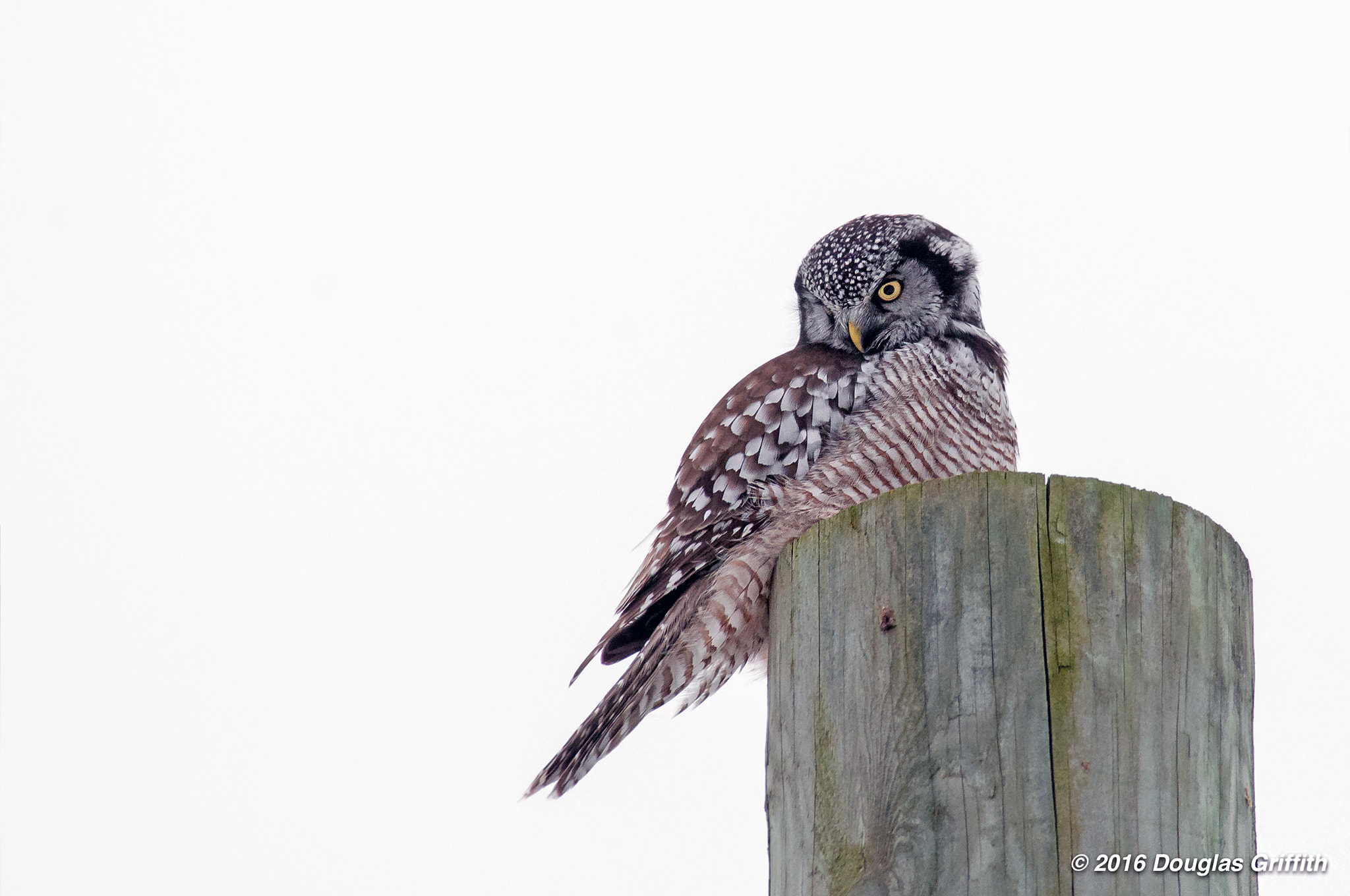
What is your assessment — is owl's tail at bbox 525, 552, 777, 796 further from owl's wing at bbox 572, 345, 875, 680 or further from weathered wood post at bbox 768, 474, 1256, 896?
weathered wood post at bbox 768, 474, 1256, 896

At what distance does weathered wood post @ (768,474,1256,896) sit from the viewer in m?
2.26

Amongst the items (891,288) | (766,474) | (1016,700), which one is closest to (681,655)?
(766,474)

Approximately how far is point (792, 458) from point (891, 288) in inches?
48.9

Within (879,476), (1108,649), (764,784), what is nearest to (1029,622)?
(1108,649)

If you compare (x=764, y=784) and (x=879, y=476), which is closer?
(x=764, y=784)

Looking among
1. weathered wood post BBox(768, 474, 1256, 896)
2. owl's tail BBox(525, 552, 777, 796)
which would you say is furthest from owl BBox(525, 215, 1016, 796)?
weathered wood post BBox(768, 474, 1256, 896)

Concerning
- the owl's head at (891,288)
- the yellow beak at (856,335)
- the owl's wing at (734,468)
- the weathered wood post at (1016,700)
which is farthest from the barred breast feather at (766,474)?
the weathered wood post at (1016,700)

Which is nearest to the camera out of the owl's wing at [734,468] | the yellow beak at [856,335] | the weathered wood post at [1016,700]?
the weathered wood post at [1016,700]

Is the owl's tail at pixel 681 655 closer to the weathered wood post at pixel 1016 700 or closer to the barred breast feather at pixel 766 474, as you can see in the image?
the barred breast feather at pixel 766 474

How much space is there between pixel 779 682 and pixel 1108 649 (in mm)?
685

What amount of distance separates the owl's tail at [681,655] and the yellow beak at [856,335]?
146 cm

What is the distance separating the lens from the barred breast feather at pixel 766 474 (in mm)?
4297

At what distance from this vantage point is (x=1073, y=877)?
2.19m

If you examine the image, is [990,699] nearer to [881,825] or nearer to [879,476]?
[881,825]
